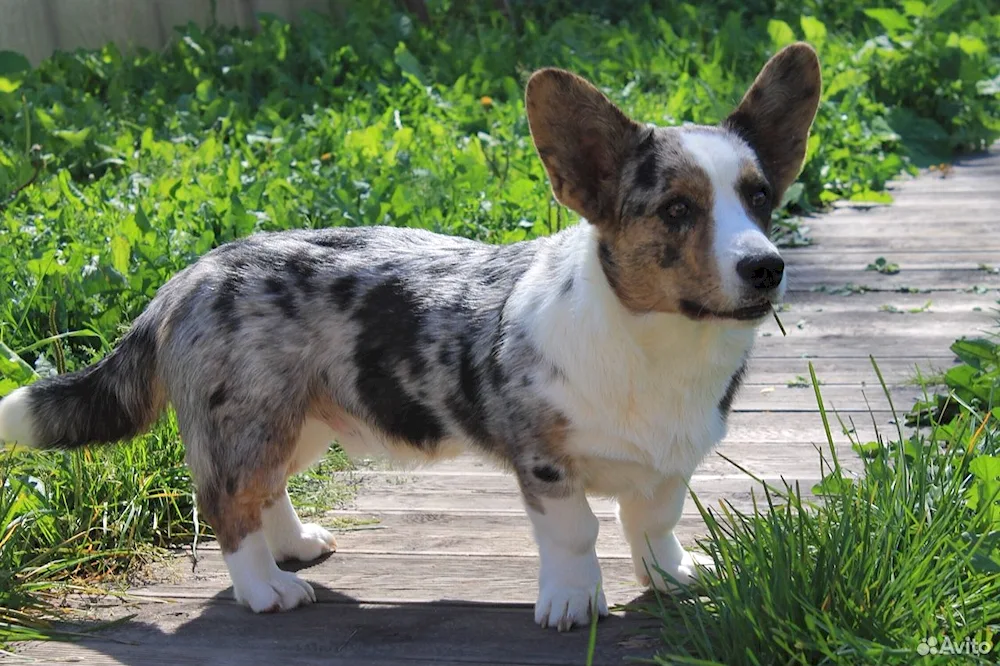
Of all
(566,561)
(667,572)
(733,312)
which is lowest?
(667,572)

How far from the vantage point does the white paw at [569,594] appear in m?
2.96

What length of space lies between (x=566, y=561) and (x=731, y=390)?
58cm

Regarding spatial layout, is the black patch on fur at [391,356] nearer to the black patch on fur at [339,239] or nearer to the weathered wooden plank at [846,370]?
the black patch on fur at [339,239]

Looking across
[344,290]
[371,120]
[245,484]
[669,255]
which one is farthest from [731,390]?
[371,120]

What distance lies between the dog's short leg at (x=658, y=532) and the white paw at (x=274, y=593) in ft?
2.73

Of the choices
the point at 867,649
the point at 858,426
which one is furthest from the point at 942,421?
the point at 867,649

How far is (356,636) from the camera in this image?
119 inches

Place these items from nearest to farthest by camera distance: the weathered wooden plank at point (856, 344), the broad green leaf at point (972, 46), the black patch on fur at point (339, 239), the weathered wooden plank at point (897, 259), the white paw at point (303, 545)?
the black patch on fur at point (339, 239) → the white paw at point (303, 545) → the weathered wooden plank at point (856, 344) → the weathered wooden plank at point (897, 259) → the broad green leaf at point (972, 46)

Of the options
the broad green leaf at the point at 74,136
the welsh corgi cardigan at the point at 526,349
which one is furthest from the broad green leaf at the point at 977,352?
the broad green leaf at the point at 74,136

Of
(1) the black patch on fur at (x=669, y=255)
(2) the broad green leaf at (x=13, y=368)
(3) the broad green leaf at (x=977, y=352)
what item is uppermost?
(1) the black patch on fur at (x=669, y=255)

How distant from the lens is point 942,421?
391 centimetres

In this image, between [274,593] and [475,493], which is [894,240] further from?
[274,593]

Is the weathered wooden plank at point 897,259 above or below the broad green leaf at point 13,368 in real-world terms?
below

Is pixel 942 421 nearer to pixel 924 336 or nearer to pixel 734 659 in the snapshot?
pixel 924 336
